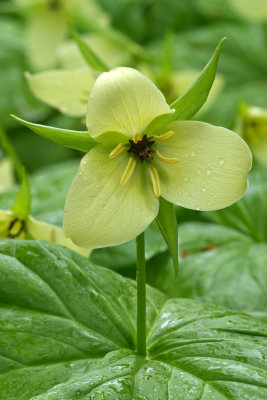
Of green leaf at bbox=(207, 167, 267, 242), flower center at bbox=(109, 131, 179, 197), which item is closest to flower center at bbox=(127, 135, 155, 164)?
flower center at bbox=(109, 131, 179, 197)

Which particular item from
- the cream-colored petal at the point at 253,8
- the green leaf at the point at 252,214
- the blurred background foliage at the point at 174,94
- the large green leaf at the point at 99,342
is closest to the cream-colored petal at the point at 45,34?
the blurred background foliage at the point at 174,94

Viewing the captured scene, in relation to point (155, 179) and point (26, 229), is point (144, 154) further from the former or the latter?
point (26, 229)

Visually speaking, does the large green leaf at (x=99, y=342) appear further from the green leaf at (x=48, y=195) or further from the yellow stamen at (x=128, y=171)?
the green leaf at (x=48, y=195)

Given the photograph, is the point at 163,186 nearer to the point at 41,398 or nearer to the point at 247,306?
the point at 41,398

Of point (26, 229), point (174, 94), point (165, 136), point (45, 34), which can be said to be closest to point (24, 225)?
point (26, 229)

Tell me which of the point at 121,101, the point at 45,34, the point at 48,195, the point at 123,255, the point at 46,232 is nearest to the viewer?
the point at 121,101
